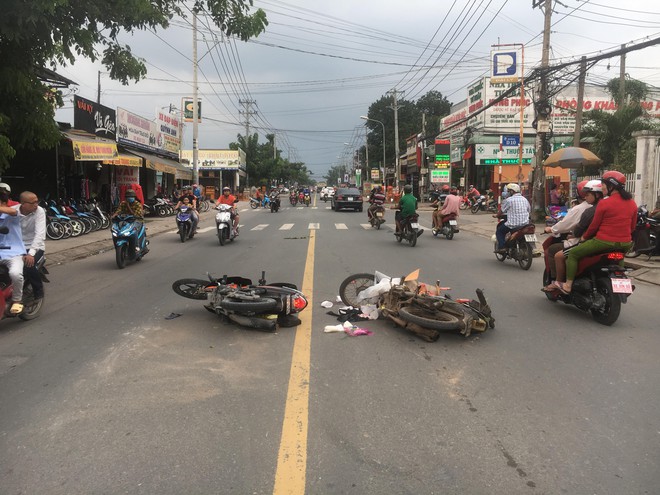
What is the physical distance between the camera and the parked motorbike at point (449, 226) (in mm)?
15914

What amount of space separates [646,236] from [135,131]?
22924mm

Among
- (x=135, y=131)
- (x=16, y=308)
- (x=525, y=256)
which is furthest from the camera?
(x=135, y=131)

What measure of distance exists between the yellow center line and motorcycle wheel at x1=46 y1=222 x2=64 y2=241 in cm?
1248

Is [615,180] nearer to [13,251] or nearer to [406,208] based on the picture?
[13,251]

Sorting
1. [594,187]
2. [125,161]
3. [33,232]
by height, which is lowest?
[33,232]

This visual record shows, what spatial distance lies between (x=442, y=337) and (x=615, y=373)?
163 cm

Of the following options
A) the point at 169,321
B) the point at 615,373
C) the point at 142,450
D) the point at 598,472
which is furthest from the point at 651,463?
the point at 169,321

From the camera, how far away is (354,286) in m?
6.83

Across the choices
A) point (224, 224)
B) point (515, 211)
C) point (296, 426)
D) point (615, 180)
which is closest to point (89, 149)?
point (224, 224)

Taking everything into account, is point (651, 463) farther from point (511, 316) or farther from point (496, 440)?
point (511, 316)

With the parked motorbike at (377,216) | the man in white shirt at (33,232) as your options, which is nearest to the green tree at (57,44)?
the man in white shirt at (33,232)

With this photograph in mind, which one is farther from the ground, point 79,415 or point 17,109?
point 17,109

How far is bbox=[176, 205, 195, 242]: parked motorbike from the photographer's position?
15.5 meters

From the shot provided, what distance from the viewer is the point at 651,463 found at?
3.06m
